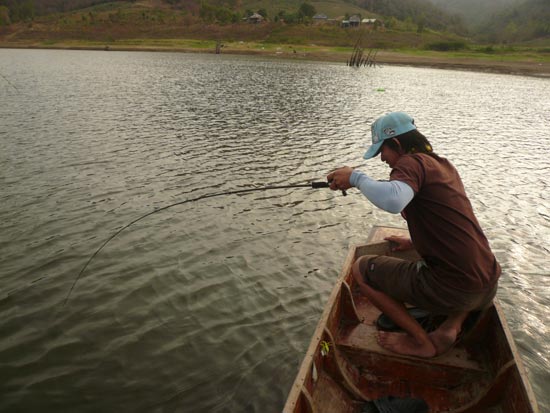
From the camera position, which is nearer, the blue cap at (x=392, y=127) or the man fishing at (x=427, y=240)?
the man fishing at (x=427, y=240)

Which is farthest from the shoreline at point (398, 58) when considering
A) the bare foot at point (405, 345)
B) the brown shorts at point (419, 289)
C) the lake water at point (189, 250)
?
the bare foot at point (405, 345)

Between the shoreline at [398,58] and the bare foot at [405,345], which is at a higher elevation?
the bare foot at [405,345]

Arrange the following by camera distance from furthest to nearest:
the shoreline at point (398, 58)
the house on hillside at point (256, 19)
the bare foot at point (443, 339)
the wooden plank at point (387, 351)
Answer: the house on hillside at point (256, 19)
the shoreline at point (398, 58)
the wooden plank at point (387, 351)
the bare foot at point (443, 339)

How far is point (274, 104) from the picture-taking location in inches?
1362

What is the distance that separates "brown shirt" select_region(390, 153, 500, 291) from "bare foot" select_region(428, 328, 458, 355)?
85 centimetres

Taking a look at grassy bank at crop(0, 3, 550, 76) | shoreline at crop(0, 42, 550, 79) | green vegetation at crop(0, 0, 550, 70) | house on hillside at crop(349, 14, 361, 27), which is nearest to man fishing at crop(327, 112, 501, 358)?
shoreline at crop(0, 42, 550, 79)

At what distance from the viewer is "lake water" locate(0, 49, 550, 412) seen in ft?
22.5

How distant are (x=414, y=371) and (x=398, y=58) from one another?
4328 inches

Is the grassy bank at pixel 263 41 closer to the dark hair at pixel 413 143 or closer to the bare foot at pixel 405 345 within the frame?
the dark hair at pixel 413 143

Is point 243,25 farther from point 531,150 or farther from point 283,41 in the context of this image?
point 531,150

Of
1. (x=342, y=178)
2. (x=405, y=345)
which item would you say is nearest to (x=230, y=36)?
(x=342, y=178)

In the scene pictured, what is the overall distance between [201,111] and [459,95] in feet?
103

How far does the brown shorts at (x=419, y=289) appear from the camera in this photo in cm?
523

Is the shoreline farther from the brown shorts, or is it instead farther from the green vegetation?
the brown shorts
